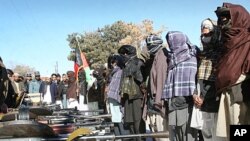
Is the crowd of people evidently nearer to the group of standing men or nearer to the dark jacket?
the group of standing men

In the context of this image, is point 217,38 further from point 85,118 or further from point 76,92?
point 76,92

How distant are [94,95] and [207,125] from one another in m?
7.54

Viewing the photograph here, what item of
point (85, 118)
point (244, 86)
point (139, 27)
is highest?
point (139, 27)

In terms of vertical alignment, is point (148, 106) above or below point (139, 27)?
below

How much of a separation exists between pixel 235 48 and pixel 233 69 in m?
0.21

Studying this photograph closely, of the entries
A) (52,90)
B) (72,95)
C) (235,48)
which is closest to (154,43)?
(235,48)

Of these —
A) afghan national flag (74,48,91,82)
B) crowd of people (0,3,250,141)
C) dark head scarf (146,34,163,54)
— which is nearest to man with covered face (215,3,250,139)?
crowd of people (0,3,250,141)

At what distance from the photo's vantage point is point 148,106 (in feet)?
21.7

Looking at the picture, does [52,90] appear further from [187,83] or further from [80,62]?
[187,83]

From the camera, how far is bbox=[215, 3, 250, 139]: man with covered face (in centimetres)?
425

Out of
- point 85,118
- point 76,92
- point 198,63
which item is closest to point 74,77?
point 76,92

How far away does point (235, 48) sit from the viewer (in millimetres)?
4312

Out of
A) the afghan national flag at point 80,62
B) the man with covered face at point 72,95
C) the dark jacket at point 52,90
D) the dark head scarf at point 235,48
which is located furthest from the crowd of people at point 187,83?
the dark jacket at point 52,90

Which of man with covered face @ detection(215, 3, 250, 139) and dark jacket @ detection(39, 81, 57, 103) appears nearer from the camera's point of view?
man with covered face @ detection(215, 3, 250, 139)
